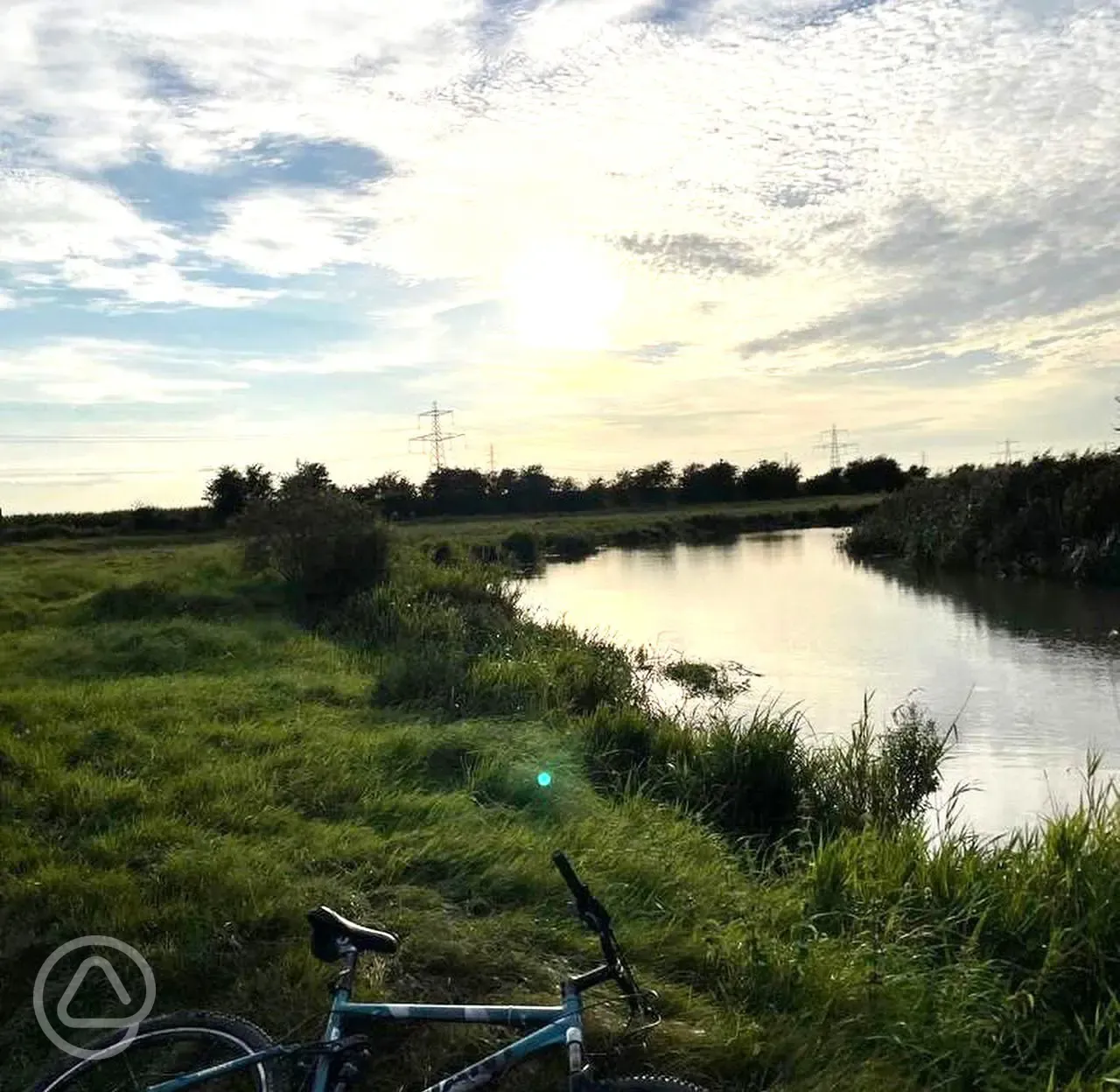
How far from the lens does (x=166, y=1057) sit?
3.25m

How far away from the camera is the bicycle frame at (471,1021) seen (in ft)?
9.00

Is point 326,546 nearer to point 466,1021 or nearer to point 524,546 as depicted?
point 466,1021

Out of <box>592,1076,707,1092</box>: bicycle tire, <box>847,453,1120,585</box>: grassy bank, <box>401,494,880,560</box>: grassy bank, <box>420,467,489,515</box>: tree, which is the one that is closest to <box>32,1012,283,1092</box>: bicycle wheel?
<box>592,1076,707,1092</box>: bicycle tire

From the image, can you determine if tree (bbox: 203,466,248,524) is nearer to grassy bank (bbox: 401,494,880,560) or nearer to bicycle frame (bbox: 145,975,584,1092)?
grassy bank (bbox: 401,494,880,560)

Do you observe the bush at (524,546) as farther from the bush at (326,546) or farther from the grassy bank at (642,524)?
the bush at (326,546)

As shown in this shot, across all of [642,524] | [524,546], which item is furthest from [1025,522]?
[642,524]

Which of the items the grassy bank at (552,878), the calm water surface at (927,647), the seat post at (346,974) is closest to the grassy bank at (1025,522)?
the calm water surface at (927,647)

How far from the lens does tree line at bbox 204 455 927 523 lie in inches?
2265

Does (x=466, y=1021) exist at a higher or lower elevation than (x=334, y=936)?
lower

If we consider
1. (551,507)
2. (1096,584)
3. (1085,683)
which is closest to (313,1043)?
(1085,683)

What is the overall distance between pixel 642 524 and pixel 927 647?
37.4 meters

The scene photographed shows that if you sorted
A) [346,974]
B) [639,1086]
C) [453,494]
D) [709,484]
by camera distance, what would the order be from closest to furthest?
[639,1086], [346,974], [453,494], [709,484]

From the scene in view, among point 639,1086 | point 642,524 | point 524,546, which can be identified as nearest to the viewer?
point 639,1086

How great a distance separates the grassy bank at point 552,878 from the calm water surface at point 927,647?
160cm
